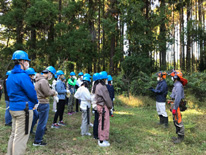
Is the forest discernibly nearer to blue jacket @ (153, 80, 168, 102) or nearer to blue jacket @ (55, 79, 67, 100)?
blue jacket @ (55, 79, 67, 100)

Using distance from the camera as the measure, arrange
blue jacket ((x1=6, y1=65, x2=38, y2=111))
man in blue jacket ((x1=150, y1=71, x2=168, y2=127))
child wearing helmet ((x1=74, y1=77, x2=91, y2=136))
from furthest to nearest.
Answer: man in blue jacket ((x1=150, y1=71, x2=168, y2=127)), child wearing helmet ((x1=74, y1=77, x2=91, y2=136)), blue jacket ((x1=6, y1=65, x2=38, y2=111))

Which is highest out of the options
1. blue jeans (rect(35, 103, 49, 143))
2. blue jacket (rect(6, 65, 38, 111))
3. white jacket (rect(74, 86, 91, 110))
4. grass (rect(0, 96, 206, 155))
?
blue jacket (rect(6, 65, 38, 111))

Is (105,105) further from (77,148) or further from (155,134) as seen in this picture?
(155,134)

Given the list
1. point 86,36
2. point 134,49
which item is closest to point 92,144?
point 134,49

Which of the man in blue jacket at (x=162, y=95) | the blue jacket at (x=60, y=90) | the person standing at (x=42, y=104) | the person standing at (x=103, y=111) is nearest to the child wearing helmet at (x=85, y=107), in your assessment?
the person standing at (x=103, y=111)

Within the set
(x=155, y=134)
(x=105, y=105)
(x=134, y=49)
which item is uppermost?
(x=134, y=49)

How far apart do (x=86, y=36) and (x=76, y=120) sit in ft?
46.0

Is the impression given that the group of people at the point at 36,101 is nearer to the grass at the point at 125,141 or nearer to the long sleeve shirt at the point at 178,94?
the grass at the point at 125,141

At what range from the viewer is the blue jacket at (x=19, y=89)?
3301 mm

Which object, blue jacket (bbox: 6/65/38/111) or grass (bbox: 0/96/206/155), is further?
grass (bbox: 0/96/206/155)

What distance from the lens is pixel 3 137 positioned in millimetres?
5312

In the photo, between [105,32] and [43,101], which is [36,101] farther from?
[105,32]

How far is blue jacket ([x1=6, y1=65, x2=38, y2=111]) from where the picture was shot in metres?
3.30

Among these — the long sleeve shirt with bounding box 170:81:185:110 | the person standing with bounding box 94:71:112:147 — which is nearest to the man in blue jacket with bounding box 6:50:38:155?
the person standing with bounding box 94:71:112:147
